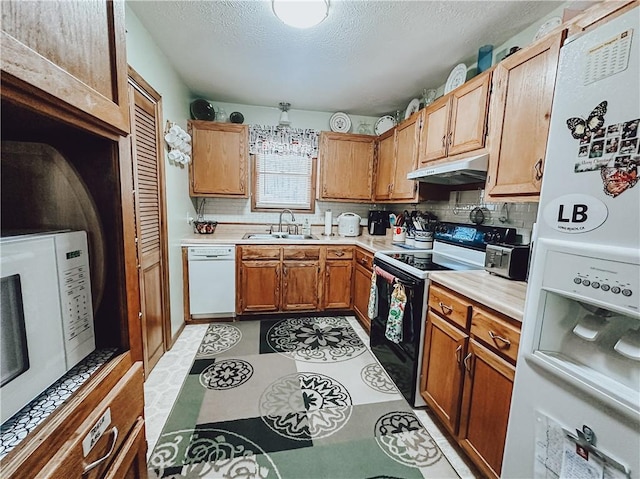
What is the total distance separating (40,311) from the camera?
0.52 metres

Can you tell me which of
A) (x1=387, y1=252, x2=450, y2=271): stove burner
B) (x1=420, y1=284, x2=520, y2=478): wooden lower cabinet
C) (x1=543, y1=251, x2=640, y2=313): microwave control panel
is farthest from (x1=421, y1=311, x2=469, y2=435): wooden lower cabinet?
(x1=543, y1=251, x2=640, y2=313): microwave control panel

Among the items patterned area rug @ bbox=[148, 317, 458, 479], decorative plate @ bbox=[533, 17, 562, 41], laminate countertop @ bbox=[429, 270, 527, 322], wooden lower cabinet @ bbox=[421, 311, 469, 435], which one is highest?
decorative plate @ bbox=[533, 17, 562, 41]

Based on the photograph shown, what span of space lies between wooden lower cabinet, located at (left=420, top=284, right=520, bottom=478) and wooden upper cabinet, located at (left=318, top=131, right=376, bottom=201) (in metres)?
1.96

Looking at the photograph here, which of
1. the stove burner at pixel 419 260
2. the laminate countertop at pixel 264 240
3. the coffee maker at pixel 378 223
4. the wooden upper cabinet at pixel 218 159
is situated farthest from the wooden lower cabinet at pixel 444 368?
the wooden upper cabinet at pixel 218 159

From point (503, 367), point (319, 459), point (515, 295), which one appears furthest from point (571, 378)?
point (319, 459)

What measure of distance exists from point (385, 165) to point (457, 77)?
1.13 metres

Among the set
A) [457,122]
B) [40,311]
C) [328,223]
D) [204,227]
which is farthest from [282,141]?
[40,311]

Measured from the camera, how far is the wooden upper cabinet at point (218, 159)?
2.96 m

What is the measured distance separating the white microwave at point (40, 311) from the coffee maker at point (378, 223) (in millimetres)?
3056

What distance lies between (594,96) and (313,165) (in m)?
2.93

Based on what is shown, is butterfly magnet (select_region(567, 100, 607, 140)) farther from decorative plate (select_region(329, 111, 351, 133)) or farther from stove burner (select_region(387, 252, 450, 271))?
decorative plate (select_region(329, 111, 351, 133))

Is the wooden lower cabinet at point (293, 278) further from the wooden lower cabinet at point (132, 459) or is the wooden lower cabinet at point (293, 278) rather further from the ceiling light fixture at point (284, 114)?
the wooden lower cabinet at point (132, 459)

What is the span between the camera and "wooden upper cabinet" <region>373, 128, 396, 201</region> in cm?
298

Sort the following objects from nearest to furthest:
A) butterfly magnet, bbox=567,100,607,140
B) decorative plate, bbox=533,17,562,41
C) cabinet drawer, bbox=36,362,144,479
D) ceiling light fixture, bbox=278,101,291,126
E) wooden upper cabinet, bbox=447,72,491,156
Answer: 1. cabinet drawer, bbox=36,362,144,479
2. butterfly magnet, bbox=567,100,607,140
3. decorative plate, bbox=533,17,562,41
4. wooden upper cabinet, bbox=447,72,491,156
5. ceiling light fixture, bbox=278,101,291,126
